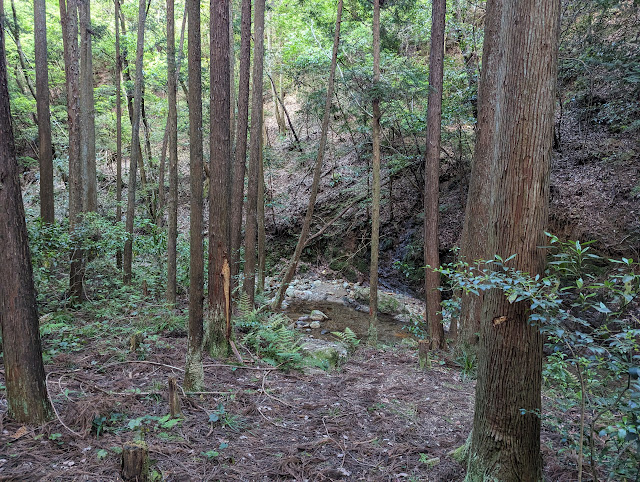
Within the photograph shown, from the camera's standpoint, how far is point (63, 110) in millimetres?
19047

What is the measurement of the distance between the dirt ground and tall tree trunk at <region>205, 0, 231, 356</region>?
1088mm

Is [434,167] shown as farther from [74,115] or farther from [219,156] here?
[74,115]

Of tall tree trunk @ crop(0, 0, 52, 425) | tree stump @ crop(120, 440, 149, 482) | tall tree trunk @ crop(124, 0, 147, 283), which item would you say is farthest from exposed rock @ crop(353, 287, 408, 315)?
tree stump @ crop(120, 440, 149, 482)

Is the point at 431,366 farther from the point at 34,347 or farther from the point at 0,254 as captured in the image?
the point at 0,254

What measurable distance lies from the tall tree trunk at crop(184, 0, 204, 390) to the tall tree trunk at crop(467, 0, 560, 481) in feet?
10.4

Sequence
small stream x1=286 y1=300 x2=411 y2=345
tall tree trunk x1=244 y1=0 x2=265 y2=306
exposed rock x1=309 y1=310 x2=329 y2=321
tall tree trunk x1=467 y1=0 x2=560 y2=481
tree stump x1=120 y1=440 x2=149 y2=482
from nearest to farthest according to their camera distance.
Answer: tall tree trunk x1=467 y1=0 x2=560 y2=481 → tree stump x1=120 y1=440 x2=149 y2=482 → tall tree trunk x1=244 y1=0 x2=265 y2=306 → small stream x1=286 y1=300 x2=411 y2=345 → exposed rock x1=309 y1=310 x2=329 y2=321

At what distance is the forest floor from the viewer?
10.3 ft

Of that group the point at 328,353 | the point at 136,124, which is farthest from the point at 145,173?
the point at 328,353

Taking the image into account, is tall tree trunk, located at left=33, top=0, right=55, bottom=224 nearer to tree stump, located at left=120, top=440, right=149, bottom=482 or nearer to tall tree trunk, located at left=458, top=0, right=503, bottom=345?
tree stump, located at left=120, top=440, right=149, bottom=482

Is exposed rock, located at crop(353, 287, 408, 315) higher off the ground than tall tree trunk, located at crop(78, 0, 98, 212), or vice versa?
tall tree trunk, located at crop(78, 0, 98, 212)

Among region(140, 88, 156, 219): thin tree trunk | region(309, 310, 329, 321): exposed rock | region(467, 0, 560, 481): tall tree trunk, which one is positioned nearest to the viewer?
region(467, 0, 560, 481): tall tree trunk

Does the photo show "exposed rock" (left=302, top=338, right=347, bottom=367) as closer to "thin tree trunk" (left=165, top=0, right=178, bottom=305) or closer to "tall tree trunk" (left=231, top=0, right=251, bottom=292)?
"tall tree trunk" (left=231, top=0, right=251, bottom=292)

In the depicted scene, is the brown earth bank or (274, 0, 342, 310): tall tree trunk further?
(274, 0, 342, 310): tall tree trunk

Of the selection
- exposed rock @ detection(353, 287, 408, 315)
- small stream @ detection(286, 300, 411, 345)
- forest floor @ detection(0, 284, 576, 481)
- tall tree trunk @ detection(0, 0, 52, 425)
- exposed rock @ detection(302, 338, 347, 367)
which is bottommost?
small stream @ detection(286, 300, 411, 345)
